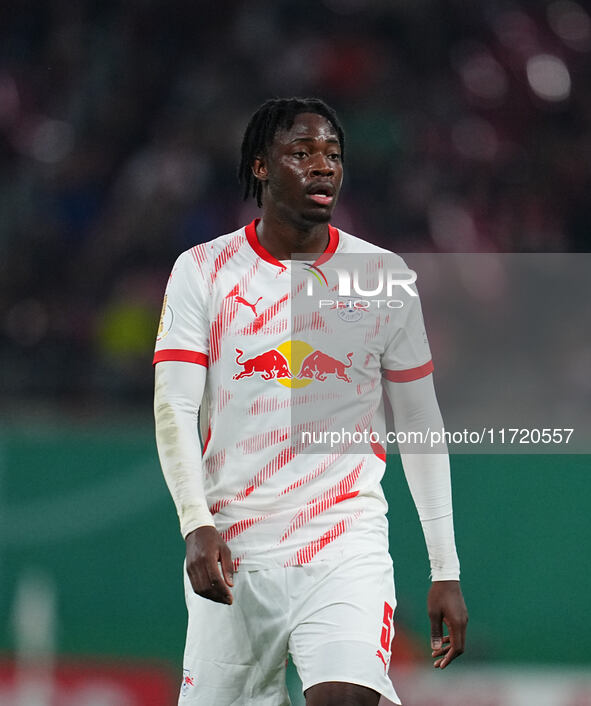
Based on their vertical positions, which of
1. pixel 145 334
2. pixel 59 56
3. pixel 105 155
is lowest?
pixel 145 334

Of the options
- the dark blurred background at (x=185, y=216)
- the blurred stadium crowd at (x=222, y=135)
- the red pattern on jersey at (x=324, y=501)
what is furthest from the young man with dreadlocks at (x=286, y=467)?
the blurred stadium crowd at (x=222, y=135)

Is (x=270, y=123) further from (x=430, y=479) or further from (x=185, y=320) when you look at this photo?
(x=430, y=479)

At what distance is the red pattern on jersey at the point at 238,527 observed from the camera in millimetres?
2711

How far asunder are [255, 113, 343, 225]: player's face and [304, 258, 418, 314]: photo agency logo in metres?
0.14

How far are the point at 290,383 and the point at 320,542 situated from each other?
39cm

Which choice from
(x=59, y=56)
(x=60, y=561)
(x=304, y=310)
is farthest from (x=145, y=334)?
(x=304, y=310)

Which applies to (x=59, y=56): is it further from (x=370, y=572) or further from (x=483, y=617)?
(x=370, y=572)

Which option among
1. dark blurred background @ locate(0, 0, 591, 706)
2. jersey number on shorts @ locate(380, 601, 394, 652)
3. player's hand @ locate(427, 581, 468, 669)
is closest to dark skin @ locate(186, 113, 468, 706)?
player's hand @ locate(427, 581, 468, 669)

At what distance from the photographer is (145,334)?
5465 millimetres

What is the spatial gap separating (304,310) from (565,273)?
9.63ft

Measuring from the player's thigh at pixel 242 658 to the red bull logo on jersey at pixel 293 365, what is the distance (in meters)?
0.48

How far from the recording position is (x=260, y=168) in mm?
3090

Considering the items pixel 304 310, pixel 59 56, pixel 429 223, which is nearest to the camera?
pixel 304 310

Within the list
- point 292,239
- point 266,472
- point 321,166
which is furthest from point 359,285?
point 266,472
